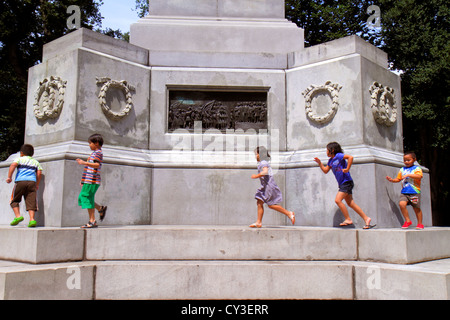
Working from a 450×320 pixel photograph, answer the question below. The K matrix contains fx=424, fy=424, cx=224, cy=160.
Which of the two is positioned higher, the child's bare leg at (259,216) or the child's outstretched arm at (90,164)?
the child's outstretched arm at (90,164)

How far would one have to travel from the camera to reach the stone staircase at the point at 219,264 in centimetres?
524

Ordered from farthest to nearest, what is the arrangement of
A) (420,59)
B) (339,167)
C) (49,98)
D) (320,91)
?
(420,59) → (320,91) → (49,98) → (339,167)

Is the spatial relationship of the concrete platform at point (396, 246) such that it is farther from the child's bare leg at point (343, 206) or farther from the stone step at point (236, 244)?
the child's bare leg at point (343, 206)

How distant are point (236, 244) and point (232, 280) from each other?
63 cm

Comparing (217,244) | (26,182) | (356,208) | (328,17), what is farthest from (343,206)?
(328,17)

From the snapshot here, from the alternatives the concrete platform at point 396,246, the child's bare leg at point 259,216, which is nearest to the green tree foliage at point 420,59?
the concrete platform at point 396,246

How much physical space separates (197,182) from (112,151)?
1.75m

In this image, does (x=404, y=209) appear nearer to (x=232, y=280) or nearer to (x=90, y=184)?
(x=232, y=280)

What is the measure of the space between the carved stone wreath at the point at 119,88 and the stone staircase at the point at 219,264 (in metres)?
2.89

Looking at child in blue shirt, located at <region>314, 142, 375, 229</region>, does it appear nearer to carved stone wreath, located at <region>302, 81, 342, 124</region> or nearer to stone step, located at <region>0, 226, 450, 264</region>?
Result: stone step, located at <region>0, 226, 450, 264</region>

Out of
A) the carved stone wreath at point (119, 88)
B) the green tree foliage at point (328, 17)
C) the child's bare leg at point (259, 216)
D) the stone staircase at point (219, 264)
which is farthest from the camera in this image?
the green tree foliage at point (328, 17)

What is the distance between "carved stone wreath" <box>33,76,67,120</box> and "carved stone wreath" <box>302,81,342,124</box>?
4748mm

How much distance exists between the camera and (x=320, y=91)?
862 centimetres
